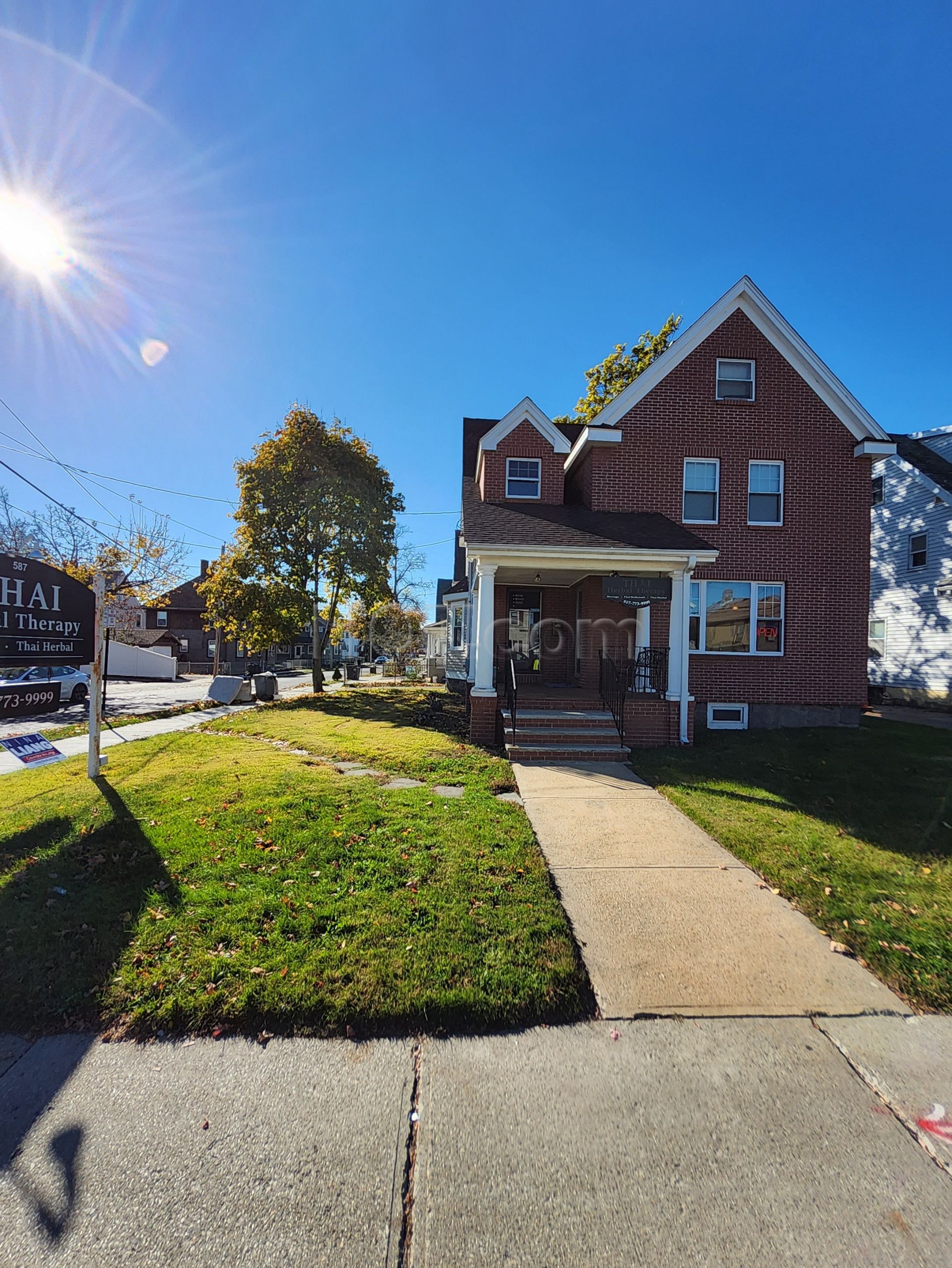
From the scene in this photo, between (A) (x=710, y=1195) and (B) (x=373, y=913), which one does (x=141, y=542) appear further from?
(A) (x=710, y=1195)

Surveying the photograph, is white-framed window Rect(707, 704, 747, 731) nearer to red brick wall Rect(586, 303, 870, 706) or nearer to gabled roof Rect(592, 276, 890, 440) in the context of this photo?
red brick wall Rect(586, 303, 870, 706)

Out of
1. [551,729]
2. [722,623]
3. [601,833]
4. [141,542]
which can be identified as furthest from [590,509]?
[141,542]

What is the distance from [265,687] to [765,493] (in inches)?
704

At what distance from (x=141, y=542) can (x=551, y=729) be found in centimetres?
2173

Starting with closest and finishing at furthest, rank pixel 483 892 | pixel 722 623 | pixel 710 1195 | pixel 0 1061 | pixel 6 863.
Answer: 1. pixel 710 1195
2. pixel 0 1061
3. pixel 483 892
4. pixel 6 863
5. pixel 722 623

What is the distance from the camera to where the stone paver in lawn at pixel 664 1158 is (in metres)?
1.92

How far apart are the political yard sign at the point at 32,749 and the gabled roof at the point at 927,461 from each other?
22502 mm

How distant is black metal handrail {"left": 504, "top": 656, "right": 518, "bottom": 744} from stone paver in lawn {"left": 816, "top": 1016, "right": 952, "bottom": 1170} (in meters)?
6.30

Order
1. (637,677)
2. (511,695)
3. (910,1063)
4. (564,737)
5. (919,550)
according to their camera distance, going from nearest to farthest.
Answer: (910,1063) < (564,737) < (511,695) < (637,677) < (919,550)

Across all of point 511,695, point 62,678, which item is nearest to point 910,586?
point 511,695

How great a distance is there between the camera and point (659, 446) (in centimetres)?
1311

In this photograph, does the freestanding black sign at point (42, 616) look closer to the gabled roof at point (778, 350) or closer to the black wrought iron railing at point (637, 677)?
the black wrought iron railing at point (637, 677)

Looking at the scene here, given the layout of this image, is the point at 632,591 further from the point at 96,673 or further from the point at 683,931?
the point at 96,673

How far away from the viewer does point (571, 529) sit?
1136 centimetres
